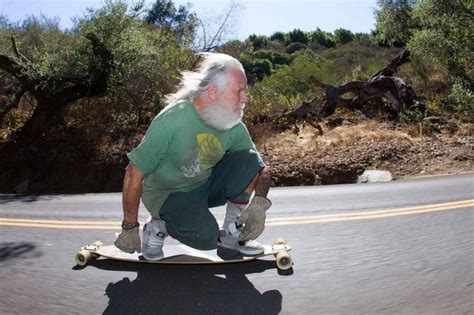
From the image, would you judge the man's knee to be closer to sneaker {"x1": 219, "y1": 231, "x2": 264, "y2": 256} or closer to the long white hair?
sneaker {"x1": 219, "y1": 231, "x2": 264, "y2": 256}

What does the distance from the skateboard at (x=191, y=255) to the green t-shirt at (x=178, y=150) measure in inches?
9.8

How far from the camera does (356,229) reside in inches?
122

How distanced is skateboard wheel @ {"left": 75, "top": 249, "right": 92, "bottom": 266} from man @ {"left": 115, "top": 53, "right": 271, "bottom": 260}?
0.25 m

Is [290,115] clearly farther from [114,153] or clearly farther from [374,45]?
[374,45]

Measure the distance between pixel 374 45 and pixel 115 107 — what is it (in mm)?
34328

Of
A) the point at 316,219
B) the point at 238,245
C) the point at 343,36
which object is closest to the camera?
the point at 238,245

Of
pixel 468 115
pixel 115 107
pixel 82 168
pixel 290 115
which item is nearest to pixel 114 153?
pixel 82 168

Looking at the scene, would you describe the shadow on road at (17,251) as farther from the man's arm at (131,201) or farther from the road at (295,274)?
the man's arm at (131,201)

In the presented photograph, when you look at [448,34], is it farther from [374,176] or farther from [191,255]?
[191,255]

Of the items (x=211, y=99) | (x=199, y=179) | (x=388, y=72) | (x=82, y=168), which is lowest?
(x=82, y=168)

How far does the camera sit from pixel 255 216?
2447 millimetres

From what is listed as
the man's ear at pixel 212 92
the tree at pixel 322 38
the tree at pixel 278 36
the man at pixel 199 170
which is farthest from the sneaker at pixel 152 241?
the tree at pixel 278 36

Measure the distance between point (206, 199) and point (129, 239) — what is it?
0.50 meters

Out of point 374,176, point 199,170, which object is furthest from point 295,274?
point 374,176
